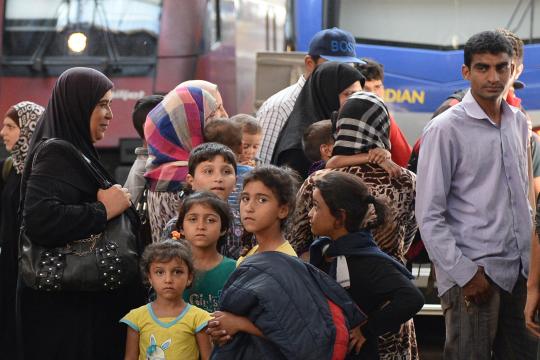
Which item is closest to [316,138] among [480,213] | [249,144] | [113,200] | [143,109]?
[249,144]

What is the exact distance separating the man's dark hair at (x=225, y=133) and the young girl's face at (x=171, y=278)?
34.5 inches

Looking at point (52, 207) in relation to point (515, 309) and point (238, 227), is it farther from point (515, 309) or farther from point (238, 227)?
point (515, 309)

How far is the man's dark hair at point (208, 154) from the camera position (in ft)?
20.5

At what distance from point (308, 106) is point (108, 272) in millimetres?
1779

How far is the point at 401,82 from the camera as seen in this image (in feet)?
41.2

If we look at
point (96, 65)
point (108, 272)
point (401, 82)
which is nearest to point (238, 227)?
point (108, 272)

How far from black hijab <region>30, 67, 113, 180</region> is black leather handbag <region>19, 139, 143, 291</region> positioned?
114 mm

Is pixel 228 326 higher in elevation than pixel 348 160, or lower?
lower

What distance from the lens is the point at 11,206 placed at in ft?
27.2

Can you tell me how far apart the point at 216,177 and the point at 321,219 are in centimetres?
96

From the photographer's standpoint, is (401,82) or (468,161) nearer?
(468,161)

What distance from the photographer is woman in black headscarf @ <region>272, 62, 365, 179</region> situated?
7.06 m

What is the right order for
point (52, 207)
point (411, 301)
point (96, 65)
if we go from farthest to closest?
point (96, 65) < point (52, 207) < point (411, 301)

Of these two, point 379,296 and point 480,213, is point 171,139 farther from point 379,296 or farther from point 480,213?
point 379,296
